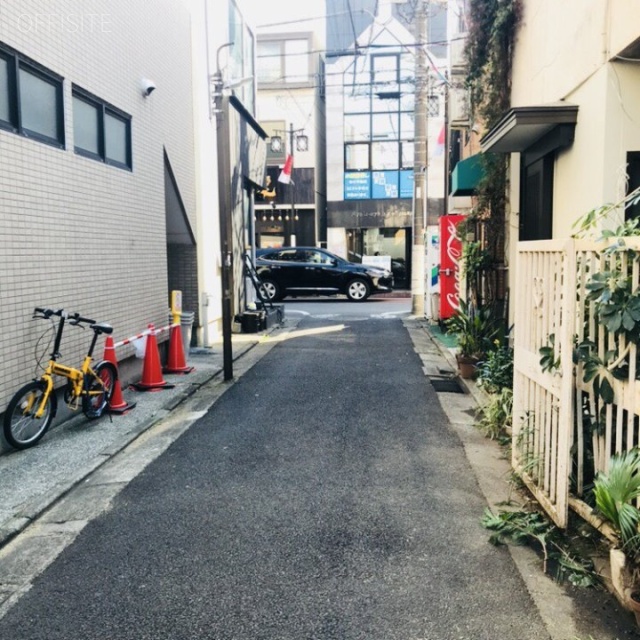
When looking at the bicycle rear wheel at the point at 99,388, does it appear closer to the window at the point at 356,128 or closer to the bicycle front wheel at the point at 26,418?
the bicycle front wheel at the point at 26,418

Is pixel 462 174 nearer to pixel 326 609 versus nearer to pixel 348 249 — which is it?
pixel 326 609

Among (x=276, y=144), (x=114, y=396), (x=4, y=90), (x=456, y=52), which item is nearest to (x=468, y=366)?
(x=114, y=396)

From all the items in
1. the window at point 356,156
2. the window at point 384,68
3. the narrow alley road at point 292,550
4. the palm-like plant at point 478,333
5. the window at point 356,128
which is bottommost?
the narrow alley road at point 292,550

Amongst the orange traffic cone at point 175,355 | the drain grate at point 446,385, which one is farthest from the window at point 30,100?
the drain grate at point 446,385

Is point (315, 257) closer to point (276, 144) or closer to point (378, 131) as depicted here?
point (276, 144)

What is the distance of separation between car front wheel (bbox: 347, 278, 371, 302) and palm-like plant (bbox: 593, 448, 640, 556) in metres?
19.2

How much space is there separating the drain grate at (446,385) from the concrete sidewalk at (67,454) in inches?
128

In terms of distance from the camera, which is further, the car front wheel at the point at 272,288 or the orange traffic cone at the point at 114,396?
the car front wheel at the point at 272,288

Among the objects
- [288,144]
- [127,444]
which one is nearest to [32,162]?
[127,444]

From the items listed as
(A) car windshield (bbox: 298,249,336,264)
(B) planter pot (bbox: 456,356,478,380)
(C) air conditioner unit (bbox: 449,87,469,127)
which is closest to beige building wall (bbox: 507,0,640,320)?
(B) planter pot (bbox: 456,356,478,380)

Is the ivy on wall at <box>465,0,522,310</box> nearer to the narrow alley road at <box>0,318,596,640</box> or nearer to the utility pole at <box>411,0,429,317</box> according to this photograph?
the narrow alley road at <box>0,318,596,640</box>

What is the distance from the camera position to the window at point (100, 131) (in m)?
7.25

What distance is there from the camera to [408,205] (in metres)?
28.6

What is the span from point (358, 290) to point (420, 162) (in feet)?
23.9
